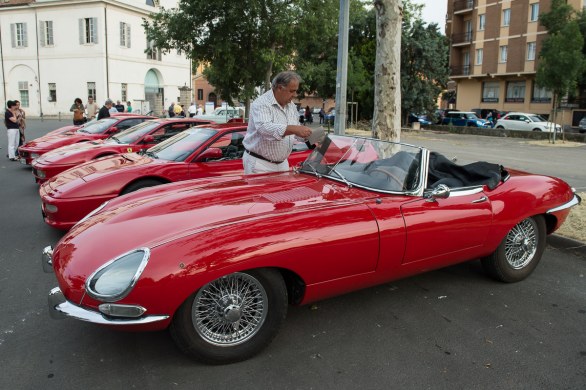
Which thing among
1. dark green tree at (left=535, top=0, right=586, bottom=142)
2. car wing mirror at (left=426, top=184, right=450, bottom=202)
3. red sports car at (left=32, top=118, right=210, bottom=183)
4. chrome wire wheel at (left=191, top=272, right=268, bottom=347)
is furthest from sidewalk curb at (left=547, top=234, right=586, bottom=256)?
dark green tree at (left=535, top=0, right=586, bottom=142)

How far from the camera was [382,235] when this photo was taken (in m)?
3.42

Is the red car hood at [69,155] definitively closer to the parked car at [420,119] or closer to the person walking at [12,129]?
the person walking at [12,129]

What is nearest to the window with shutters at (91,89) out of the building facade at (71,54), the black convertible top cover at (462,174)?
the building facade at (71,54)

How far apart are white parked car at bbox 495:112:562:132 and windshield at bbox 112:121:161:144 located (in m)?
26.8

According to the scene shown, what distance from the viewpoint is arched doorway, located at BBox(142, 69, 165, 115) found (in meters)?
49.6

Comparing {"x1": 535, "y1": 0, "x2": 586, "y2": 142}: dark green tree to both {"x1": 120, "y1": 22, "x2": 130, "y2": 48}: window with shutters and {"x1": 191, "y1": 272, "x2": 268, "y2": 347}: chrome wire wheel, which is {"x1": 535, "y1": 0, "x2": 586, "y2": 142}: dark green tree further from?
{"x1": 120, "y1": 22, "x2": 130, "y2": 48}: window with shutters

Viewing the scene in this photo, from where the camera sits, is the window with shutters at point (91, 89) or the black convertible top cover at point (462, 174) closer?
the black convertible top cover at point (462, 174)

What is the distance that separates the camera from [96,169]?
6371mm

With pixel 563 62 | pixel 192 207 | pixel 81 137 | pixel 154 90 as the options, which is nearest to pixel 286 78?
pixel 192 207

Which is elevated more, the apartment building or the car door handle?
the apartment building

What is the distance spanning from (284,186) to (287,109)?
1.26 m

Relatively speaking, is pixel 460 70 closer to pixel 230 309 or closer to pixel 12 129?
pixel 12 129

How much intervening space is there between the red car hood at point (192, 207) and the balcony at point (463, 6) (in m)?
46.8

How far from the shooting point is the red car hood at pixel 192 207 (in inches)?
120
